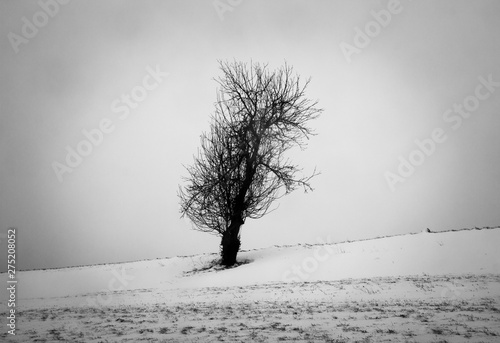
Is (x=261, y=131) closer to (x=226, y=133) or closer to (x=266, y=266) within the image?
(x=226, y=133)

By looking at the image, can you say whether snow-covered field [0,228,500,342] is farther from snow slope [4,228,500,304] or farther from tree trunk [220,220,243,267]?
tree trunk [220,220,243,267]

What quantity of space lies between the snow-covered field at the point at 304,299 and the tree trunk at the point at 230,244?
0.79 meters

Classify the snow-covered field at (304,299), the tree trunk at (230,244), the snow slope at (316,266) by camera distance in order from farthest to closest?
the tree trunk at (230,244) → the snow slope at (316,266) → the snow-covered field at (304,299)

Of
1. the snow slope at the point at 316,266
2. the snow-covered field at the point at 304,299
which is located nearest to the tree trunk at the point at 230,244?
the snow-covered field at the point at 304,299

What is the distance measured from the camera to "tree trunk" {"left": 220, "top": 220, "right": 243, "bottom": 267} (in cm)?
2027

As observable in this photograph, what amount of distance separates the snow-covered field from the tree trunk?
79cm

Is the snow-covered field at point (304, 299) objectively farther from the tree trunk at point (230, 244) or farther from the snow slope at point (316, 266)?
the tree trunk at point (230, 244)

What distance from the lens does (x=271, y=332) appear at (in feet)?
20.5

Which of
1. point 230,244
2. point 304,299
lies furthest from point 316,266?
point 304,299

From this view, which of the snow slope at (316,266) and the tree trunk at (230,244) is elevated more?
the tree trunk at (230,244)

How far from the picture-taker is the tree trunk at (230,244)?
Result: 20.3 meters

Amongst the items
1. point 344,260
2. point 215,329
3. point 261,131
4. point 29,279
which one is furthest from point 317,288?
point 29,279

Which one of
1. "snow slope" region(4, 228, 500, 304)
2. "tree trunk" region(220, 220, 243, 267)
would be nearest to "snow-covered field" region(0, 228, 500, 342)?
"snow slope" region(4, 228, 500, 304)

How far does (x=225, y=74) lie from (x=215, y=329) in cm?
1760
